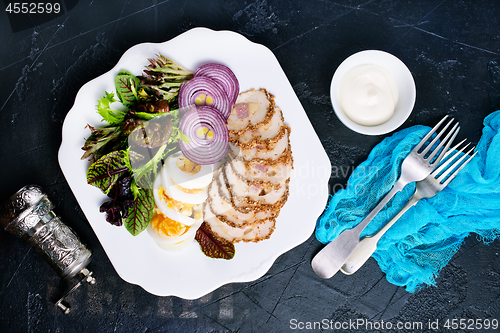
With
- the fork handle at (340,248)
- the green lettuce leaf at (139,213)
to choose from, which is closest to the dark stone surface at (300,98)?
the fork handle at (340,248)

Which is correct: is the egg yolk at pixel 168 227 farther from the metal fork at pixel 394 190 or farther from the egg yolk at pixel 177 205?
the metal fork at pixel 394 190

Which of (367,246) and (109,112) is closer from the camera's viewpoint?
(109,112)

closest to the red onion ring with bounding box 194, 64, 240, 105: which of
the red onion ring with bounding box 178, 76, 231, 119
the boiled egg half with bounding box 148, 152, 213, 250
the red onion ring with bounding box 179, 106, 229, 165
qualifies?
the red onion ring with bounding box 178, 76, 231, 119

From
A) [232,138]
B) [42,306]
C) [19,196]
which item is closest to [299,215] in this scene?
[232,138]

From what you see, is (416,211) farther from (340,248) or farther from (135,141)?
(135,141)


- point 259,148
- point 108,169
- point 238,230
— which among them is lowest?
point 238,230

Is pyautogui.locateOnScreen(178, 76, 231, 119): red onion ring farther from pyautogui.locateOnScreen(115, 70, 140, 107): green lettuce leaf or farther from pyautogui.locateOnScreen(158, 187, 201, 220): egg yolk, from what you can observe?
pyautogui.locateOnScreen(158, 187, 201, 220): egg yolk

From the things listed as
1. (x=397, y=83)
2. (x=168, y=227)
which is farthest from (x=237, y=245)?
(x=397, y=83)
